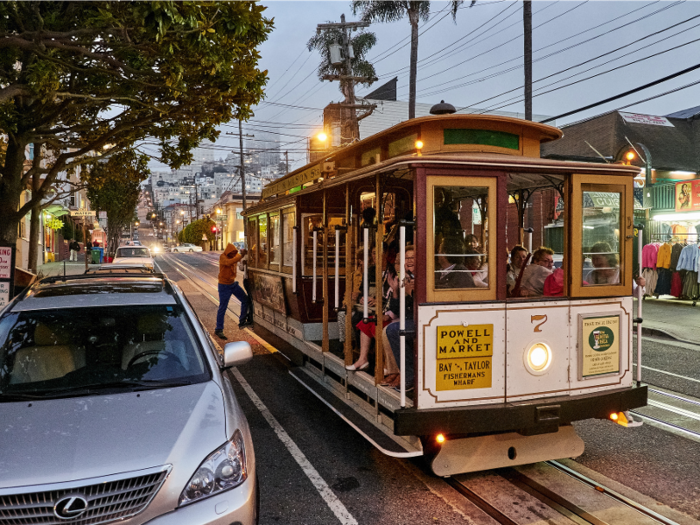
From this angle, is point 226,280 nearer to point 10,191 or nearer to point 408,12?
Result: point 10,191

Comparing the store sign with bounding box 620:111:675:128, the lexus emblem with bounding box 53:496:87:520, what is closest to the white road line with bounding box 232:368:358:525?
the lexus emblem with bounding box 53:496:87:520

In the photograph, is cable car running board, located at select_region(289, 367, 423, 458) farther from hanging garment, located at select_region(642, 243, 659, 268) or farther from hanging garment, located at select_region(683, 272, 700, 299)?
hanging garment, located at select_region(642, 243, 659, 268)

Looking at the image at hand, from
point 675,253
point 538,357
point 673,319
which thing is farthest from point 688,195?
point 538,357

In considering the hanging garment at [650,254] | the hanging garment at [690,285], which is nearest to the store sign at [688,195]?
the hanging garment at [650,254]

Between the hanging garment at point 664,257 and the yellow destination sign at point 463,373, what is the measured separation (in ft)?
44.5

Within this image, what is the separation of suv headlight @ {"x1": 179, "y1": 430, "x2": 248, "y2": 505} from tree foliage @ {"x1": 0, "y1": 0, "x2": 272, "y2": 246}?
522 centimetres

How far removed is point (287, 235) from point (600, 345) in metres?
5.16

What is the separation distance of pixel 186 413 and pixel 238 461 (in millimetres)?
432

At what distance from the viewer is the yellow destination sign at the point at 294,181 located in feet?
22.7

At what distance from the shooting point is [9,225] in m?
9.73

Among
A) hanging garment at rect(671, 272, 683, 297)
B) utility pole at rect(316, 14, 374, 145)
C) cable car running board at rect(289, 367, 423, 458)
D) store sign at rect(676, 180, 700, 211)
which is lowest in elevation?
cable car running board at rect(289, 367, 423, 458)

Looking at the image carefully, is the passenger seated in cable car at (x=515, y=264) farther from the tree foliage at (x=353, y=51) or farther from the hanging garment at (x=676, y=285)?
the tree foliage at (x=353, y=51)

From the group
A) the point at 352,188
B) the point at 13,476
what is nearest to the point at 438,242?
the point at 352,188

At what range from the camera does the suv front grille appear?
2.55 metres
